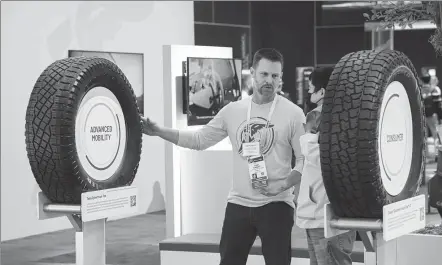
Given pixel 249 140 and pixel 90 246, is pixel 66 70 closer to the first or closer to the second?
pixel 90 246

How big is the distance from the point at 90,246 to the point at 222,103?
4619 millimetres

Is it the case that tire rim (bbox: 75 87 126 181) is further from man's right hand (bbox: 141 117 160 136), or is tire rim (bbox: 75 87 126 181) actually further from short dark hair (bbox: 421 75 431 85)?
short dark hair (bbox: 421 75 431 85)

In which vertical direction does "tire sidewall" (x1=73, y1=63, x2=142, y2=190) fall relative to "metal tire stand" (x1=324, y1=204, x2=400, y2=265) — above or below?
above

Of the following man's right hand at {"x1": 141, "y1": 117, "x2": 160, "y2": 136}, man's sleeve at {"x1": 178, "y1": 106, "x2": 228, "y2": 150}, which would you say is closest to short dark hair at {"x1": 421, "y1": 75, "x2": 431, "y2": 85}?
man's sleeve at {"x1": 178, "y1": 106, "x2": 228, "y2": 150}

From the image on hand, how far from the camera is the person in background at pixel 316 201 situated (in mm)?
3633

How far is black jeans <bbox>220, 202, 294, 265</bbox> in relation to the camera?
3.78m

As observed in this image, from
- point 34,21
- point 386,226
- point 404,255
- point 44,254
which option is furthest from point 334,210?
point 34,21

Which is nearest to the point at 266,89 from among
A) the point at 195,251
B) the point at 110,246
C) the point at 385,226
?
the point at 385,226

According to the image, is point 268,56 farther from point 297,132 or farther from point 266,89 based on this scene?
point 297,132

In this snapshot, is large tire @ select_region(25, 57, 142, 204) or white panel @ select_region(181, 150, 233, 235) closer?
large tire @ select_region(25, 57, 142, 204)

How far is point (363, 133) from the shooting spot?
2.77 m

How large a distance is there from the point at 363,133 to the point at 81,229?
45.8 inches

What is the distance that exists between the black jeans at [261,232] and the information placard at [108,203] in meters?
0.54

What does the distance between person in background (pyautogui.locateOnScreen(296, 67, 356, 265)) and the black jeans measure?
0.40 feet
